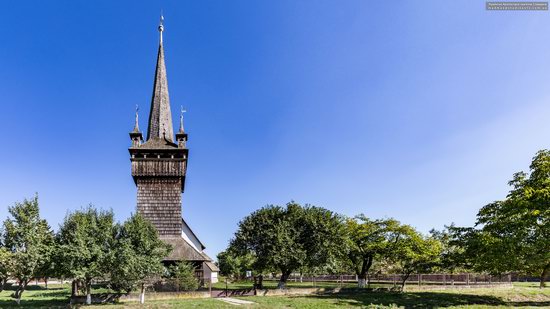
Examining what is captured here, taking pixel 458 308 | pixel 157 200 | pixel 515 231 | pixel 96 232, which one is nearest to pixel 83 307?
pixel 96 232

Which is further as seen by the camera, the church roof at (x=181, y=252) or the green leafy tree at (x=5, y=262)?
the church roof at (x=181, y=252)

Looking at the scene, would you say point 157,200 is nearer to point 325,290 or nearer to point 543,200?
point 325,290

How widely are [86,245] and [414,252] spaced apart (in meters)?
29.4

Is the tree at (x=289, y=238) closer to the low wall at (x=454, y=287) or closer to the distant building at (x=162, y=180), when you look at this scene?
the distant building at (x=162, y=180)

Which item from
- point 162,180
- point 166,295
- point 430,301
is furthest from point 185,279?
point 430,301

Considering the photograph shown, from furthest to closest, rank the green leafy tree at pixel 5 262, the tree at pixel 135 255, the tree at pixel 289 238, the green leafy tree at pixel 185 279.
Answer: the tree at pixel 289 238
the green leafy tree at pixel 185 279
the tree at pixel 135 255
the green leafy tree at pixel 5 262

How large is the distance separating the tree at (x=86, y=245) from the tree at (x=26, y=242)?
1.08 meters

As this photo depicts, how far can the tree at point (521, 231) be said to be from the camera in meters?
22.2

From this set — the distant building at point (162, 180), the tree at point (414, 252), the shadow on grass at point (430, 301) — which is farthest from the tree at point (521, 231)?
the distant building at point (162, 180)

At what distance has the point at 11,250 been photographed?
76.0ft

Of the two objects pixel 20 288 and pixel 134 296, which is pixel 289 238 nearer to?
pixel 134 296

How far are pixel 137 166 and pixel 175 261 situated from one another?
11806 mm

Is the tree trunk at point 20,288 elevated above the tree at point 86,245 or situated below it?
below

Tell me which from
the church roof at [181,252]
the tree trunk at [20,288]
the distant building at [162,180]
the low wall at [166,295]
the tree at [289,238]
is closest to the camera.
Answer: the tree trunk at [20,288]
